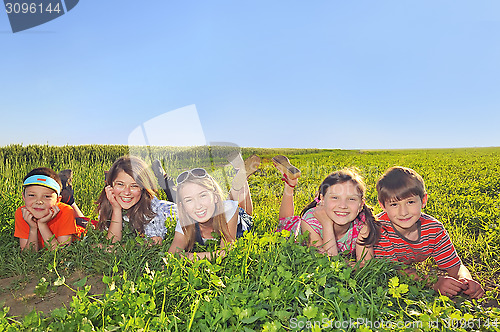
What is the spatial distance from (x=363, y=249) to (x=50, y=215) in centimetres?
338

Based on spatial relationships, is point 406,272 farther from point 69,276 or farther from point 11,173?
point 11,173

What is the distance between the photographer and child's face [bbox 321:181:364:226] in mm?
3324

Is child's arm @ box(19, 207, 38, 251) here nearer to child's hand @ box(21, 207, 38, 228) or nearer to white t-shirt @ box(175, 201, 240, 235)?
child's hand @ box(21, 207, 38, 228)

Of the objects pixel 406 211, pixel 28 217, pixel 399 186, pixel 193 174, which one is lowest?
pixel 406 211

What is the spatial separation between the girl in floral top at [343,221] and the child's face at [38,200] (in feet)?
9.34

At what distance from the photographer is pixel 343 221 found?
3.34 metres

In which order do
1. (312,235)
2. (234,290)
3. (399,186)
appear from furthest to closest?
1. (312,235)
2. (399,186)
3. (234,290)

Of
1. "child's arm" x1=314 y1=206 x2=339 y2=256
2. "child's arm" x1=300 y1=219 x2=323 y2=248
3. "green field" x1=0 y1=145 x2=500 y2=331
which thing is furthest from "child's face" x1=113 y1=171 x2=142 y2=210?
"child's arm" x1=314 y1=206 x2=339 y2=256

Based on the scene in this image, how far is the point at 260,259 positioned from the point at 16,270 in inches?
103

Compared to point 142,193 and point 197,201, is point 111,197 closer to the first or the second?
point 142,193

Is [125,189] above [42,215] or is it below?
above

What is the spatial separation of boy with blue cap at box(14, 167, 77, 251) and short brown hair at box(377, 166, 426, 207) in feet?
11.6

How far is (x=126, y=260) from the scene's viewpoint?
3.59 meters

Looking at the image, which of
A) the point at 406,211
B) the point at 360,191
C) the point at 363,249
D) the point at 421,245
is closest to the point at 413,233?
the point at 421,245
